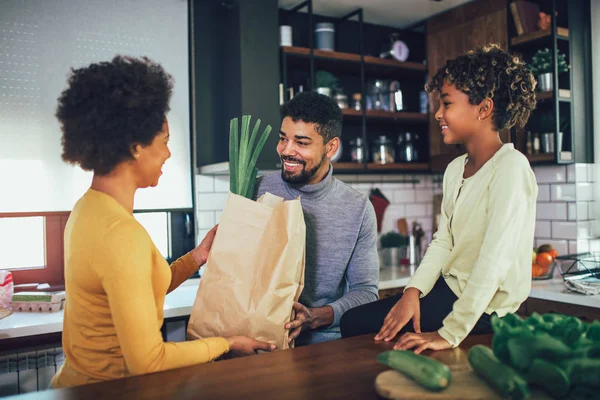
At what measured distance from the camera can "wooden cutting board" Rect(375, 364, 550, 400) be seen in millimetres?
962

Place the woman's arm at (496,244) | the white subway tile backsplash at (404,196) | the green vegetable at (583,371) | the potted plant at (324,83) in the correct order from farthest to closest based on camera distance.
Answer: the white subway tile backsplash at (404,196) → the potted plant at (324,83) → the woman's arm at (496,244) → the green vegetable at (583,371)

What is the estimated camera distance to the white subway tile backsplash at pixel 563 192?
3.20m

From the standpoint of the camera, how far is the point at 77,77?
125 cm

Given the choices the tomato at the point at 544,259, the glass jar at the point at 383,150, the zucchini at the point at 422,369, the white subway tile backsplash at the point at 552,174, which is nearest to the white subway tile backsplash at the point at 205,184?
the glass jar at the point at 383,150

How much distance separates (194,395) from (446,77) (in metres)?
1.23

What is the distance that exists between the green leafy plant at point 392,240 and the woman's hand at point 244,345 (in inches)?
93.0

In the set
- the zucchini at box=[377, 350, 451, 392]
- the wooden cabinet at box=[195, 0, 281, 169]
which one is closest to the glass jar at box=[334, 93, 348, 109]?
the wooden cabinet at box=[195, 0, 281, 169]

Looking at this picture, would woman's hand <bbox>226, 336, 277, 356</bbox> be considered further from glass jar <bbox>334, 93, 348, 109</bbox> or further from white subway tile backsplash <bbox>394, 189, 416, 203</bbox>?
white subway tile backsplash <bbox>394, 189, 416, 203</bbox>

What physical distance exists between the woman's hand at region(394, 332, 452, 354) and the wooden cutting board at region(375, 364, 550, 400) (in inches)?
9.9

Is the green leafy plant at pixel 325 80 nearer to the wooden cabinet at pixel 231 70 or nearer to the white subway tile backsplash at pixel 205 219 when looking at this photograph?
the wooden cabinet at pixel 231 70

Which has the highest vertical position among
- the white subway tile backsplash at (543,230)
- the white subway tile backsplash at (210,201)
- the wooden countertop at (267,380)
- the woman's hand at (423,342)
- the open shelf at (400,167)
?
the open shelf at (400,167)

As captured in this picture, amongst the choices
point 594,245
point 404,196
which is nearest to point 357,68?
point 404,196

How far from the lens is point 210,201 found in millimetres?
3195

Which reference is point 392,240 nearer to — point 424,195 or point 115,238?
point 424,195
